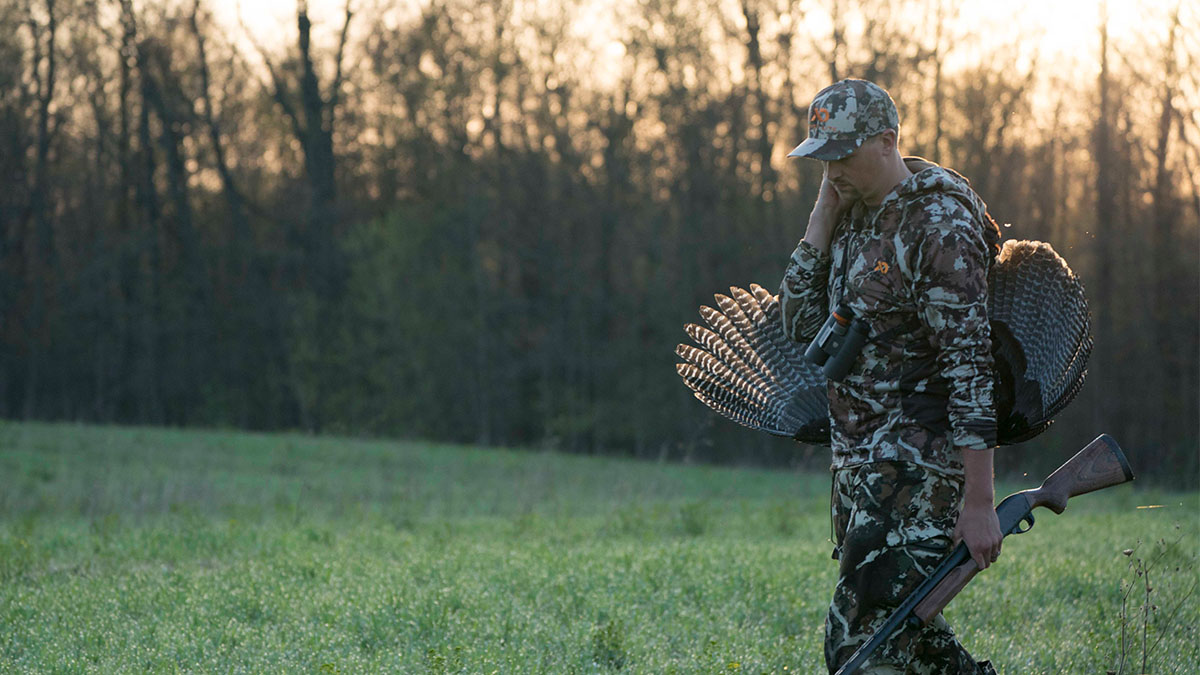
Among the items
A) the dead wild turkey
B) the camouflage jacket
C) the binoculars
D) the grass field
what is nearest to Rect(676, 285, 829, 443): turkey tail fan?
the dead wild turkey

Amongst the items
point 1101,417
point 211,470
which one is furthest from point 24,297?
point 1101,417

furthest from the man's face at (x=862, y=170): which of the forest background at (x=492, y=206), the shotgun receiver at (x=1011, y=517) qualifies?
the forest background at (x=492, y=206)

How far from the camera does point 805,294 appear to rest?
4.48 m

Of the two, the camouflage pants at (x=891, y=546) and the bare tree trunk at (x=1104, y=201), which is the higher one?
the bare tree trunk at (x=1104, y=201)

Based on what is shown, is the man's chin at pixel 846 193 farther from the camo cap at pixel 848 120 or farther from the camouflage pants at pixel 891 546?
the camouflage pants at pixel 891 546

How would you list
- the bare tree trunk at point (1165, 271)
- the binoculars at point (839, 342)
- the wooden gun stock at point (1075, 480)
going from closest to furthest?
1. the binoculars at point (839, 342)
2. the wooden gun stock at point (1075, 480)
3. the bare tree trunk at point (1165, 271)

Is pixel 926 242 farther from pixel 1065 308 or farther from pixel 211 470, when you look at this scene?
pixel 211 470

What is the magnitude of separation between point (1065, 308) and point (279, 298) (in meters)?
37.8

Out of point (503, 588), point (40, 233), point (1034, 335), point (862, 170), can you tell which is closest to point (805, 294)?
point (862, 170)

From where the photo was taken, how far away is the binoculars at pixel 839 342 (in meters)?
4.09

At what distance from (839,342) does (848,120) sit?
78 centimetres

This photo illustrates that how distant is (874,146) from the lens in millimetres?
4012

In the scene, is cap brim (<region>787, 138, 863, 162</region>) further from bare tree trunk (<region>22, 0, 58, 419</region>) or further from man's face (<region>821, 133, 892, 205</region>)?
bare tree trunk (<region>22, 0, 58, 419</region>)

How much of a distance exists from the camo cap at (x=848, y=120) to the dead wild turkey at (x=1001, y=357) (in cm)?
95
